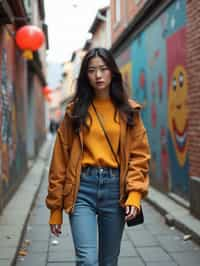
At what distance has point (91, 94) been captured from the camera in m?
3.51

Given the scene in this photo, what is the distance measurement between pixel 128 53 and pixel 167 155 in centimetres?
501

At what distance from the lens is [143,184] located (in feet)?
11.0

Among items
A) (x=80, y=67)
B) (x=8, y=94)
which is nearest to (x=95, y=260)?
(x=80, y=67)

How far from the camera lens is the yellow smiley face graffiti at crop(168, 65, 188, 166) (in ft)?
26.5

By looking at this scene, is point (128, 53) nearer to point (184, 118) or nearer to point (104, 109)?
point (184, 118)

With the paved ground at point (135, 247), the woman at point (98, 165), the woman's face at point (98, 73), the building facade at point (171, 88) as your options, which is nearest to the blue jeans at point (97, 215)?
the woman at point (98, 165)

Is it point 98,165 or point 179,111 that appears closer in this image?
point 98,165

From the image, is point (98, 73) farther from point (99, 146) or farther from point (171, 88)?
point (171, 88)

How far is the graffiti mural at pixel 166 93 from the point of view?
27.1ft

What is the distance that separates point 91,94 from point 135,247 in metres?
3.26

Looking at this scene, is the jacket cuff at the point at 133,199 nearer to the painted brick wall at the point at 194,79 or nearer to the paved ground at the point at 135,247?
the paved ground at the point at 135,247

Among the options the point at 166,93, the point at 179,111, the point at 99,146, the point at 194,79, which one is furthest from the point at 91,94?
the point at 166,93

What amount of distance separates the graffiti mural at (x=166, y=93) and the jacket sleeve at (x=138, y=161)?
462 cm

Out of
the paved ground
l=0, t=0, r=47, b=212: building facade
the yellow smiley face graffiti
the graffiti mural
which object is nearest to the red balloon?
l=0, t=0, r=47, b=212: building facade
